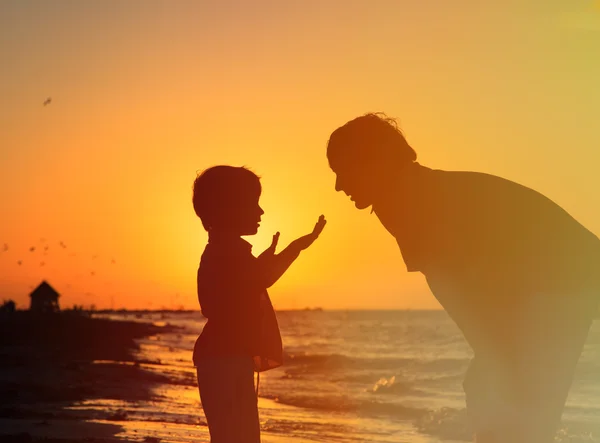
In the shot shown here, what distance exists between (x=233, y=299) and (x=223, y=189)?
0.53m

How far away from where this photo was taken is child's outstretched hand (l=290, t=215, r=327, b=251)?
388 centimetres

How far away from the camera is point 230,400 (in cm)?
383

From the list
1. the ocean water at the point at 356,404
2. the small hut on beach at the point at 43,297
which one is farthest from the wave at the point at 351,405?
the small hut on beach at the point at 43,297

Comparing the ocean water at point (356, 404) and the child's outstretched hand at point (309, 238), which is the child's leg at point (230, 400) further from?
the ocean water at point (356, 404)

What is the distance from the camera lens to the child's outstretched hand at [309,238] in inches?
153

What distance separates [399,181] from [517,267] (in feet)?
2.01

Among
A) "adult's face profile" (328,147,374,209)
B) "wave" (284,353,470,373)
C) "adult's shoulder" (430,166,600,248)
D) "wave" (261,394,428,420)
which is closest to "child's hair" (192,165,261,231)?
"adult's face profile" (328,147,374,209)

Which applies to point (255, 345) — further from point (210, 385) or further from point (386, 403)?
point (386, 403)

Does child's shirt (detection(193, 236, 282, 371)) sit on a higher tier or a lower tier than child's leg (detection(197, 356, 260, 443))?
higher

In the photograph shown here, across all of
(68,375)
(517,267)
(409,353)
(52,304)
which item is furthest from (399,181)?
(52,304)

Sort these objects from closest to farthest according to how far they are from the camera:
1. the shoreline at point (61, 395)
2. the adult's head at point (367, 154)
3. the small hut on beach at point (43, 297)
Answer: the adult's head at point (367, 154), the shoreline at point (61, 395), the small hut on beach at point (43, 297)

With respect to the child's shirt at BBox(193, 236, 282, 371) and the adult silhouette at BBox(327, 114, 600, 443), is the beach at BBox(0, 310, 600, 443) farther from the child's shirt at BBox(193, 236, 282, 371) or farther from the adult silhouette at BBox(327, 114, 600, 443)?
the adult silhouette at BBox(327, 114, 600, 443)

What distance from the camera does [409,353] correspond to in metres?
43.9

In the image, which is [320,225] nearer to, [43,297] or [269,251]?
[269,251]
